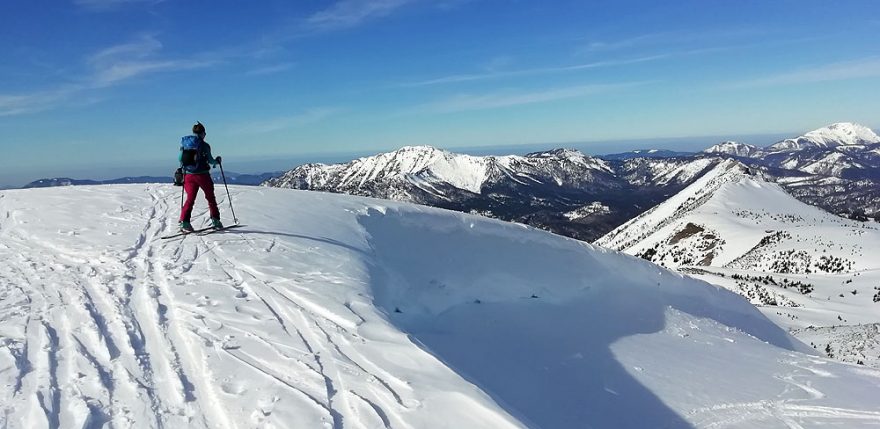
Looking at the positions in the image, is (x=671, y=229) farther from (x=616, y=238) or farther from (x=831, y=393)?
(x=831, y=393)

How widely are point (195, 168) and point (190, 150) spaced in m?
0.46

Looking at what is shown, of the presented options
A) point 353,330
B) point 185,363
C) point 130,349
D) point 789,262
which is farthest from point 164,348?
point 789,262

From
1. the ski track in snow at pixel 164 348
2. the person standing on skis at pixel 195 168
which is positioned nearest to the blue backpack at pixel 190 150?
the person standing on skis at pixel 195 168

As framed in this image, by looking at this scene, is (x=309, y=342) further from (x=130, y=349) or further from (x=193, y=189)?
(x=193, y=189)

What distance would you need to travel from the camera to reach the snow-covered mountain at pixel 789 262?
3004cm

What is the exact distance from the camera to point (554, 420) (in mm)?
8602

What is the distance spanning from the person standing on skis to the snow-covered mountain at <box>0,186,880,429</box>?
2.56 ft

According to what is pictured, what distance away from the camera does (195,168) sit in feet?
40.8

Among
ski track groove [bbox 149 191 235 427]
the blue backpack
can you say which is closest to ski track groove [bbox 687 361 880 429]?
ski track groove [bbox 149 191 235 427]

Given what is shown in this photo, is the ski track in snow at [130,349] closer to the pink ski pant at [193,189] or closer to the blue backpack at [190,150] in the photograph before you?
the pink ski pant at [193,189]

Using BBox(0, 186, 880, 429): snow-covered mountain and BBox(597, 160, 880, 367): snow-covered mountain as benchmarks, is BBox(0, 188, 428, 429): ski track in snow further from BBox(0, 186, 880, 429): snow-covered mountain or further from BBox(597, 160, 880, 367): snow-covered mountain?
BBox(597, 160, 880, 367): snow-covered mountain

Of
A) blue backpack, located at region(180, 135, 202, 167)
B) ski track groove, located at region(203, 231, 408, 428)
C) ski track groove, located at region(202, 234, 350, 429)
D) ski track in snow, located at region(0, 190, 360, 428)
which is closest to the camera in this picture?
ski track in snow, located at region(0, 190, 360, 428)

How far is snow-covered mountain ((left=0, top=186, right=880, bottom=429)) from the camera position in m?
5.77

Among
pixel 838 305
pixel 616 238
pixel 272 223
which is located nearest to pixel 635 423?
pixel 272 223
